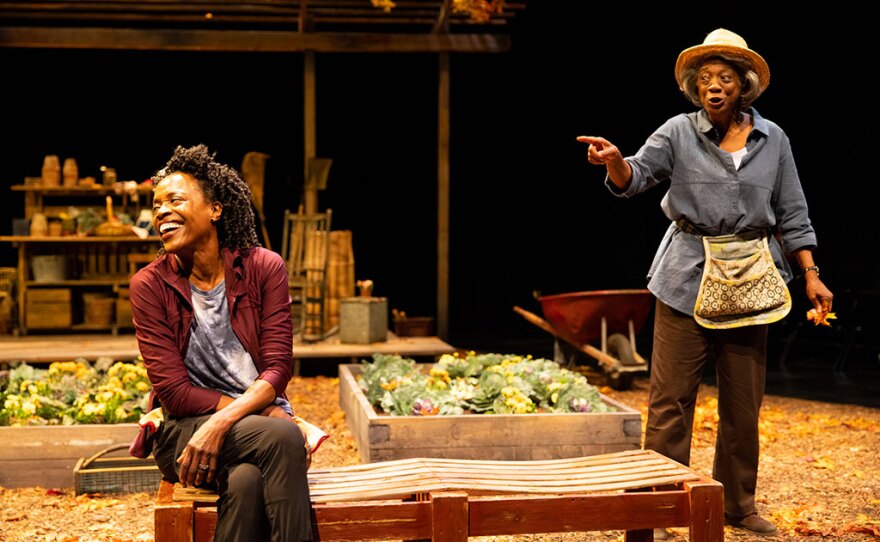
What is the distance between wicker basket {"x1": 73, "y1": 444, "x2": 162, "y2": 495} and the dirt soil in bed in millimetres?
50

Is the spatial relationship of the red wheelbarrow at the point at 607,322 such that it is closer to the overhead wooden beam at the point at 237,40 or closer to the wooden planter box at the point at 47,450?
the overhead wooden beam at the point at 237,40

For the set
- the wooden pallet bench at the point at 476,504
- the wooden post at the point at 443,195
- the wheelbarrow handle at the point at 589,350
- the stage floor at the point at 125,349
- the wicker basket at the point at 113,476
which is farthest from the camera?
the wooden post at the point at 443,195

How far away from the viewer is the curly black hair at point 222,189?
3.05 meters

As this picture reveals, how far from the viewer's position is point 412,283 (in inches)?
484

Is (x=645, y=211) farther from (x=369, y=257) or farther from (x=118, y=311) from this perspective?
(x=118, y=311)

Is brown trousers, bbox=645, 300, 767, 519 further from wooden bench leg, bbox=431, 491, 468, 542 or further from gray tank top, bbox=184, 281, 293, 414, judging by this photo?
gray tank top, bbox=184, 281, 293, 414

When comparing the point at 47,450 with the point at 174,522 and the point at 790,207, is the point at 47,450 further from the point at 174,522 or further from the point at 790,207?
the point at 790,207

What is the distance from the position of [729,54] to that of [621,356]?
4208mm

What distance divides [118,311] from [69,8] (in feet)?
10.0

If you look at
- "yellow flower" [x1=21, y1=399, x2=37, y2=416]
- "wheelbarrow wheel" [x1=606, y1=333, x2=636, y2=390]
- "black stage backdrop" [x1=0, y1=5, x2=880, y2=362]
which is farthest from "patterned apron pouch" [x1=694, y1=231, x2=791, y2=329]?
"black stage backdrop" [x1=0, y1=5, x2=880, y2=362]

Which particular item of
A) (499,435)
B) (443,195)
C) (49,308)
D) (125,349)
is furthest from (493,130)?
(499,435)

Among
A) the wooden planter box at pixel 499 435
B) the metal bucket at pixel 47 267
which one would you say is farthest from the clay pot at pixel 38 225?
the wooden planter box at pixel 499 435

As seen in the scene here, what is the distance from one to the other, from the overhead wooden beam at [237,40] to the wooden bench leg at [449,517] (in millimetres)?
7720

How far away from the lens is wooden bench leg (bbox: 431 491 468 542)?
282cm
